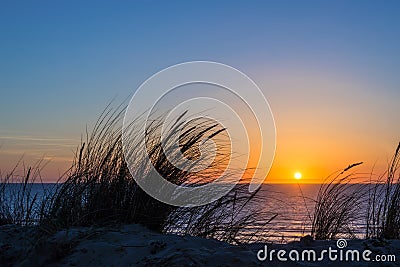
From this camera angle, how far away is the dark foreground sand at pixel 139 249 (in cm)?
281

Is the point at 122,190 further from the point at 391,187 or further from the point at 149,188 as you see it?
the point at 391,187

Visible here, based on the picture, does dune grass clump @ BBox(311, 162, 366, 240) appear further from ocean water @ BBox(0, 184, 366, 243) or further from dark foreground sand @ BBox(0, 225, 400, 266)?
dark foreground sand @ BBox(0, 225, 400, 266)

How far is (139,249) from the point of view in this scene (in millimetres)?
3082

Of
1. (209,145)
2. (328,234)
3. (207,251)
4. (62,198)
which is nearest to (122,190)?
(62,198)

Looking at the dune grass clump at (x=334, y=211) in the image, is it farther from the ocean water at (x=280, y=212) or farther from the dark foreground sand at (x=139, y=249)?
the dark foreground sand at (x=139, y=249)

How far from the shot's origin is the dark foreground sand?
9.23 ft

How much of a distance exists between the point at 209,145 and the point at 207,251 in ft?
6.21

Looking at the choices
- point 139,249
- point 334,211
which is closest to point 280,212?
point 334,211

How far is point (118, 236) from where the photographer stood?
3.40m

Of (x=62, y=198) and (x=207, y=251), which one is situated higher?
(x=62, y=198)

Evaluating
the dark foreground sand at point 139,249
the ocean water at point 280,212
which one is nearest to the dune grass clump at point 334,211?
the ocean water at point 280,212

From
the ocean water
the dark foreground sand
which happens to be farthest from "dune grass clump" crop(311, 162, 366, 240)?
the dark foreground sand

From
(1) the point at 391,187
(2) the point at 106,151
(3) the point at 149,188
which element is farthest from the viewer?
(1) the point at 391,187

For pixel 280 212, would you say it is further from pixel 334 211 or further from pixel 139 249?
pixel 139 249
